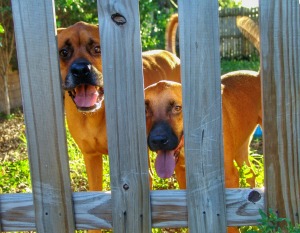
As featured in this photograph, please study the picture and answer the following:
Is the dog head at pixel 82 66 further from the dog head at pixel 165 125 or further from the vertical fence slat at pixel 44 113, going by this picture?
the vertical fence slat at pixel 44 113

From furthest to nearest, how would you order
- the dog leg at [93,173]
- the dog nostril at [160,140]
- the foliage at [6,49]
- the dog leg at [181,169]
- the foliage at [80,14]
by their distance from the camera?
1. the foliage at [80,14]
2. the foliage at [6,49]
3. the dog leg at [93,173]
4. the dog leg at [181,169]
5. the dog nostril at [160,140]

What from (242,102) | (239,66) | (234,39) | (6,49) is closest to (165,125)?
(242,102)

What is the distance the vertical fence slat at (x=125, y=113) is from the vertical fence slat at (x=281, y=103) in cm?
61

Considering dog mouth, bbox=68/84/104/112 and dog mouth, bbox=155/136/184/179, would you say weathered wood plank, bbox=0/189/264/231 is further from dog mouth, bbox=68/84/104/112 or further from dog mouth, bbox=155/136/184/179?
dog mouth, bbox=68/84/104/112

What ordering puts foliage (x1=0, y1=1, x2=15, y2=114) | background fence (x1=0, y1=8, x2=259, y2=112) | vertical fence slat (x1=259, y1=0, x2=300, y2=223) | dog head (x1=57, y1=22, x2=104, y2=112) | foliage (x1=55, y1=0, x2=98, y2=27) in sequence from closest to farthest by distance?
vertical fence slat (x1=259, y1=0, x2=300, y2=223) < dog head (x1=57, y1=22, x2=104, y2=112) < foliage (x1=0, y1=1, x2=15, y2=114) < foliage (x1=55, y1=0, x2=98, y2=27) < background fence (x1=0, y1=8, x2=259, y2=112)

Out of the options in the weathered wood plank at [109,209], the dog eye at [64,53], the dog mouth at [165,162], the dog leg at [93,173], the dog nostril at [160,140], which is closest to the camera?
the weathered wood plank at [109,209]

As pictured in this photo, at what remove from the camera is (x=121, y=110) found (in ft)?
7.48

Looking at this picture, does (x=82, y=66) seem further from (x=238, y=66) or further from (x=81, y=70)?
(x=238, y=66)

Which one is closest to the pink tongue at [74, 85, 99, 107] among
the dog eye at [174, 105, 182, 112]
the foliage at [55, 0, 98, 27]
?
the dog eye at [174, 105, 182, 112]

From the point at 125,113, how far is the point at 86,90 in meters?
1.20

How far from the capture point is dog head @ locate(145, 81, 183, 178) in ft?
9.51

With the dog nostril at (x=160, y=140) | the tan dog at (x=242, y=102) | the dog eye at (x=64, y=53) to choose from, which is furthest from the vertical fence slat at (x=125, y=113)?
the dog eye at (x=64, y=53)

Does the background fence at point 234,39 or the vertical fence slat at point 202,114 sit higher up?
the background fence at point 234,39

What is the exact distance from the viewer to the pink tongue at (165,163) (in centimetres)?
299
